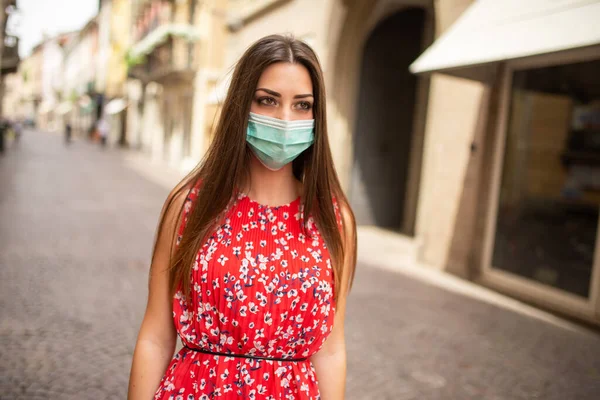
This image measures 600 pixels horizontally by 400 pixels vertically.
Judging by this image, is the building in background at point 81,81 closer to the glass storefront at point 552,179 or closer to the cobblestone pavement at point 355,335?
the cobblestone pavement at point 355,335

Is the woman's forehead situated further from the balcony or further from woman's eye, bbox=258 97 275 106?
the balcony

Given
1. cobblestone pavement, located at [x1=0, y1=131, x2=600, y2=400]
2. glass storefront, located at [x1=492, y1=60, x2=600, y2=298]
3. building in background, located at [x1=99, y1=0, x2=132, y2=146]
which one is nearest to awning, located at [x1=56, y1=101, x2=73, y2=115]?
building in background, located at [x1=99, y1=0, x2=132, y2=146]

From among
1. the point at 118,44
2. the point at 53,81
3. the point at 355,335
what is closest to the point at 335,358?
the point at 355,335

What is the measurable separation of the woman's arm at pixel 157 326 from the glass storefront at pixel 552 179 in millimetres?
5151

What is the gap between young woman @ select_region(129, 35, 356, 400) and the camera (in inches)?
64.8

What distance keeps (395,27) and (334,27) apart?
1.42 m

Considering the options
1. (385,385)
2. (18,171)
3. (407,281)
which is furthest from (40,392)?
(18,171)

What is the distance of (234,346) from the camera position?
65.7 inches

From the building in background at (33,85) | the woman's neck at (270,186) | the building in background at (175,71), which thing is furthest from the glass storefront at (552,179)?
the building in background at (33,85)

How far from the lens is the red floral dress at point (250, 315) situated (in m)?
1.64

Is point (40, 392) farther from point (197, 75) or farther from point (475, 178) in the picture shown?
point (197, 75)

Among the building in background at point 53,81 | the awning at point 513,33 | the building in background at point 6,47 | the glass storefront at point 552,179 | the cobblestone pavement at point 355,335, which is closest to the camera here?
the cobblestone pavement at point 355,335

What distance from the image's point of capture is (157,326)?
5.64 feet

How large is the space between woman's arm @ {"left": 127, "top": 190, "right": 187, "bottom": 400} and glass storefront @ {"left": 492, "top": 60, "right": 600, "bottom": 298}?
5151 mm
